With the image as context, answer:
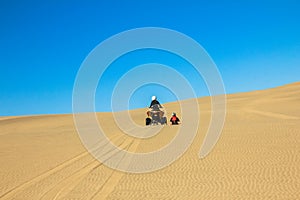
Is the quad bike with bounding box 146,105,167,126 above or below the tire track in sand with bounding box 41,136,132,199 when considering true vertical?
above

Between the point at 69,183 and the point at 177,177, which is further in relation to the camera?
the point at 177,177

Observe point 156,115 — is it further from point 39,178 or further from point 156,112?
point 39,178

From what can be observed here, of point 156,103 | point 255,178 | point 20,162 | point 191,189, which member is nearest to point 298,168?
point 255,178

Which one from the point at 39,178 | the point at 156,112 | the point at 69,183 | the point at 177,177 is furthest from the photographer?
the point at 156,112

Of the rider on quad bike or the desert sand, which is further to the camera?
the rider on quad bike

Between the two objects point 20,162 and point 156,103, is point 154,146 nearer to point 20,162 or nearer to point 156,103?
point 20,162

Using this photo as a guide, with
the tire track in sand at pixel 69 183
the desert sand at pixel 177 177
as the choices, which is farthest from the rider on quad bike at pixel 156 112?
the tire track in sand at pixel 69 183

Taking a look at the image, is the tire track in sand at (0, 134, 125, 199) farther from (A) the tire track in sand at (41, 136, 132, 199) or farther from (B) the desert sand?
(A) the tire track in sand at (41, 136, 132, 199)

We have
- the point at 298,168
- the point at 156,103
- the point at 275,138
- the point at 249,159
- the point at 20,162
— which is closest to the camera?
the point at 298,168

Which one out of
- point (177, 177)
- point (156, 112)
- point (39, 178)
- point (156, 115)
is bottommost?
point (177, 177)

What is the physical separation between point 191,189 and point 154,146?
22.7 feet

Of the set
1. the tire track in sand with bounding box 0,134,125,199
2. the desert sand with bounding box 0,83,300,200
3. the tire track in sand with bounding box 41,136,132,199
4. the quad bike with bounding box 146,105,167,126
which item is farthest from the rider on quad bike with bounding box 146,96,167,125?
the tire track in sand with bounding box 41,136,132,199

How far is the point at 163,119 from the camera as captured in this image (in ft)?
84.1

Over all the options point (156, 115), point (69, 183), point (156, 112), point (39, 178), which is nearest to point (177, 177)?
point (69, 183)
